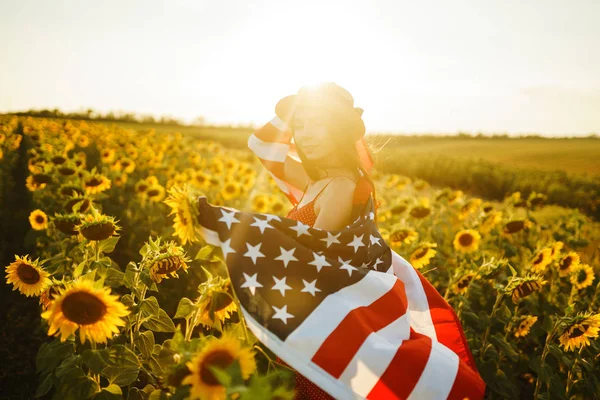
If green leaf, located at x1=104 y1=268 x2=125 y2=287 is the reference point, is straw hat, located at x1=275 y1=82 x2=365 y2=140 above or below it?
above

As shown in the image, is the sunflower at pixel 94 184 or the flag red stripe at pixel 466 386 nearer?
the flag red stripe at pixel 466 386

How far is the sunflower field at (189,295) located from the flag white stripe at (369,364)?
30 centimetres

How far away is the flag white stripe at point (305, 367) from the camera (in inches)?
63.6

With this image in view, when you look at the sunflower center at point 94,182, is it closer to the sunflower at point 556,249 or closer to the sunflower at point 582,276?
the sunflower at point 556,249

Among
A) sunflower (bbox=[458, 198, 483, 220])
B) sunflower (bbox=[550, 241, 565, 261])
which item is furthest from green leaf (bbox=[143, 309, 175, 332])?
sunflower (bbox=[458, 198, 483, 220])

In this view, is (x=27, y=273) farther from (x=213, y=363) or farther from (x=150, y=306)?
(x=213, y=363)

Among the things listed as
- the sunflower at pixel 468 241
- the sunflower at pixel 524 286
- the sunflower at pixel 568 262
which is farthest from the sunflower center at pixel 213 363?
the sunflower at pixel 468 241

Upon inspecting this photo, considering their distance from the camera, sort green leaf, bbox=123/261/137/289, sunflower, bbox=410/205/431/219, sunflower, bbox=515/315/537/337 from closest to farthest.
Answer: green leaf, bbox=123/261/137/289 → sunflower, bbox=515/315/537/337 → sunflower, bbox=410/205/431/219

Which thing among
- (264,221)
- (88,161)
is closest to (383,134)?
(264,221)

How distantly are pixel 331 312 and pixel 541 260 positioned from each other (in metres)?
2.61

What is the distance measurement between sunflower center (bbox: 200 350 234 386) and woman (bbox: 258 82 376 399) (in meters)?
1.11

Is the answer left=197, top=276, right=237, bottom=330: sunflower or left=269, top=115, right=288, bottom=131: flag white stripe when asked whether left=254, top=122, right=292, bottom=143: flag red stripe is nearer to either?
left=269, top=115, right=288, bottom=131: flag white stripe

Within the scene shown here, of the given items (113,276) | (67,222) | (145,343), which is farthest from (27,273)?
(145,343)

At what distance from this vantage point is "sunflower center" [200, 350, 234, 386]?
1.23 metres
